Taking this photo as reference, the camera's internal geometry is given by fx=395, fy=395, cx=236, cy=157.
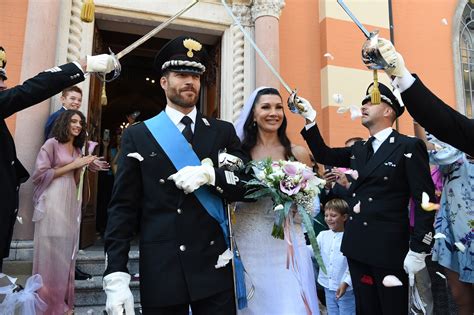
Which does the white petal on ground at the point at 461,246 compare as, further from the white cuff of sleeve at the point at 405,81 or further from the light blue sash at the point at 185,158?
the white cuff of sleeve at the point at 405,81

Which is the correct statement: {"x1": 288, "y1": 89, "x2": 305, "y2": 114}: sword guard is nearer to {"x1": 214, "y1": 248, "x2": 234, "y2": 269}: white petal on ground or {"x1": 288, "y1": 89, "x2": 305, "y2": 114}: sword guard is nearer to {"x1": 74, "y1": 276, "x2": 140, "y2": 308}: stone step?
{"x1": 214, "y1": 248, "x2": 234, "y2": 269}: white petal on ground

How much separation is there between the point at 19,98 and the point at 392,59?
2.23 meters


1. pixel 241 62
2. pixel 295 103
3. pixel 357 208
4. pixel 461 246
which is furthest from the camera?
pixel 241 62

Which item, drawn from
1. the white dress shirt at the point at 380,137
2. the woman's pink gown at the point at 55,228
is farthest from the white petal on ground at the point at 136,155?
the woman's pink gown at the point at 55,228

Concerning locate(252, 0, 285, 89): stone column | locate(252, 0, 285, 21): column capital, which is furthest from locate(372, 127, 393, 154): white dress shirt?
locate(252, 0, 285, 21): column capital

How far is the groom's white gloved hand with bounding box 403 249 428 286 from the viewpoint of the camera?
2.72 meters

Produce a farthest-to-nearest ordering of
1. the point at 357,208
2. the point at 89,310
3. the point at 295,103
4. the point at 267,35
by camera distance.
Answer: the point at 267,35
the point at 89,310
the point at 295,103
the point at 357,208

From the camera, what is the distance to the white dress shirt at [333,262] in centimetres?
406

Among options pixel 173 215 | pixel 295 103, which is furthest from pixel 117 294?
pixel 295 103

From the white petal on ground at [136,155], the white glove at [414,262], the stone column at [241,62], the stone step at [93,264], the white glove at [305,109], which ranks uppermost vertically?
the stone column at [241,62]

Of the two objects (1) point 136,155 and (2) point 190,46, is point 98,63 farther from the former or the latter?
(1) point 136,155

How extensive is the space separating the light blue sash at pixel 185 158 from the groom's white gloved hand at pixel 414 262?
124 cm

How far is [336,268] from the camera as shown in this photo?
13.4 ft

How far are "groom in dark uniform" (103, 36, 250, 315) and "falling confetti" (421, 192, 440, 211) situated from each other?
4.30 ft
